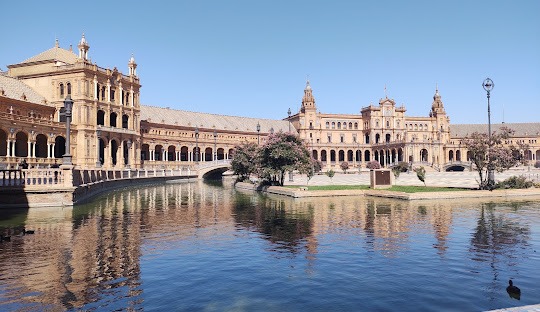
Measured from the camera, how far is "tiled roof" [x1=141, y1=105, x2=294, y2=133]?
96750mm

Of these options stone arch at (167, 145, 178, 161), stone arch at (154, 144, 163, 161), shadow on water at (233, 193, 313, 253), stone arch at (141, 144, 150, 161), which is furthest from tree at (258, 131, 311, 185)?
stone arch at (167, 145, 178, 161)

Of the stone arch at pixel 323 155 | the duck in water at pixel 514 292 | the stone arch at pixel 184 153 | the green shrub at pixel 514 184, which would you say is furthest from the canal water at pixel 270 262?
the stone arch at pixel 323 155

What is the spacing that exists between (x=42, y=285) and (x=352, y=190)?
98.3 ft

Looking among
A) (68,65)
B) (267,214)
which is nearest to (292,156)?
(267,214)

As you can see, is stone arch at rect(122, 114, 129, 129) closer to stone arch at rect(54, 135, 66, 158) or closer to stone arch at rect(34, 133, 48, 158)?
stone arch at rect(54, 135, 66, 158)

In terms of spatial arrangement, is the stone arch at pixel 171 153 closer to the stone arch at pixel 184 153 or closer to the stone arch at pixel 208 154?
the stone arch at pixel 184 153

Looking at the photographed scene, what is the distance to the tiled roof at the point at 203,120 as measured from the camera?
9675cm

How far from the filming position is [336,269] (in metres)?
12.1

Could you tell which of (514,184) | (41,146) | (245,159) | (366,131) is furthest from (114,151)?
(366,131)

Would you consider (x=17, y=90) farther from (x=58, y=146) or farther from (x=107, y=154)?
(x=107, y=154)

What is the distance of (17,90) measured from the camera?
62.5 metres

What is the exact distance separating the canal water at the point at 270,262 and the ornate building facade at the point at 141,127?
3653cm

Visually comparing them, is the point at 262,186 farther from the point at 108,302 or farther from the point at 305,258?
the point at 108,302

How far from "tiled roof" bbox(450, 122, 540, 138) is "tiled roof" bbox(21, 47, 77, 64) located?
10554 cm
